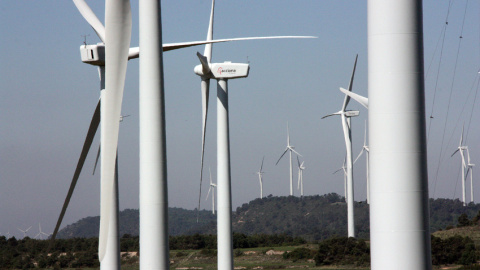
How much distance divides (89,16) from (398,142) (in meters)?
30.3

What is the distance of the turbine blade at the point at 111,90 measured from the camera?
27047 millimetres

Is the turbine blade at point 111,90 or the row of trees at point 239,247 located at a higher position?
the turbine blade at point 111,90

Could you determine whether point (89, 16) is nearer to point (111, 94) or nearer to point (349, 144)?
point (111, 94)

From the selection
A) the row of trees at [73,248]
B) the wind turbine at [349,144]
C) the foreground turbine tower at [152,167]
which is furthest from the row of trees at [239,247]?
the foreground turbine tower at [152,167]

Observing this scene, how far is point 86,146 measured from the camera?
118 ft

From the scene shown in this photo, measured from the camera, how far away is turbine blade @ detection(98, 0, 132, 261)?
27047 mm

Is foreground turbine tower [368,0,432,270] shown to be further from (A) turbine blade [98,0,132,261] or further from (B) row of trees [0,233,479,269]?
(B) row of trees [0,233,479,269]

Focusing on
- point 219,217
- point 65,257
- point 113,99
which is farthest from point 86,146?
point 65,257

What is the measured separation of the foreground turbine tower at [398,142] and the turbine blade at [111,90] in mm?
12441

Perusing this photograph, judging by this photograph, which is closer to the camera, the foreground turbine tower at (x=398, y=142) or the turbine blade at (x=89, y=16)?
the foreground turbine tower at (x=398, y=142)

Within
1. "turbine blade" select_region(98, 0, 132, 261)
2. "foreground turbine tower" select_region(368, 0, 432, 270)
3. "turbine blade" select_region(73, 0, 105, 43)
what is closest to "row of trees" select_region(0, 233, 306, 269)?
"turbine blade" select_region(73, 0, 105, 43)

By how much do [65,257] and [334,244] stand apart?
47.6 metres

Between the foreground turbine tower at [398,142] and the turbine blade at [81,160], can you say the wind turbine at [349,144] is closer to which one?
the turbine blade at [81,160]

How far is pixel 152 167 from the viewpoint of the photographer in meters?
31.9
